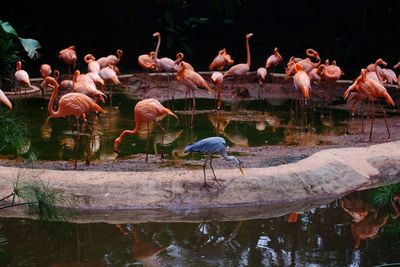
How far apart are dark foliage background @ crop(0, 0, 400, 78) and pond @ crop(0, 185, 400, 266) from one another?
9497mm

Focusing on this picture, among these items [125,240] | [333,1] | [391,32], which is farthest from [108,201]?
[333,1]

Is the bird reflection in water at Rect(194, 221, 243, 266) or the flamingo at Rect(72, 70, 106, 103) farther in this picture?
the flamingo at Rect(72, 70, 106, 103)

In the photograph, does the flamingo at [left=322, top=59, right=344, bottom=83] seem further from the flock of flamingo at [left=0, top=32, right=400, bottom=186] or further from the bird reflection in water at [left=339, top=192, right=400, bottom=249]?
the bird reflection in water at [left=339, top=192, right=400, bottom=249]

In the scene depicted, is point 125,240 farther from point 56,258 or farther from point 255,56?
point 255,56

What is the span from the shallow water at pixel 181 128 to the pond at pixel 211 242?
1785 mm

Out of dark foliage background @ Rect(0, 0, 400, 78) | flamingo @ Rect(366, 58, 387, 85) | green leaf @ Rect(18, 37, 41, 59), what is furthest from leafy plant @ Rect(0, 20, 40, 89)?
flamingo @ Rect(366, 58, 387, 85)

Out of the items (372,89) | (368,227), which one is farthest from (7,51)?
(368,227)

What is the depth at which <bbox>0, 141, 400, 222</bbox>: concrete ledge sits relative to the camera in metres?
5.58

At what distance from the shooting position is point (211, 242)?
4.97 meters

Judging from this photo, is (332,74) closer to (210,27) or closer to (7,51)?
(7,51)

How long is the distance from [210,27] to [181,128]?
909 cm

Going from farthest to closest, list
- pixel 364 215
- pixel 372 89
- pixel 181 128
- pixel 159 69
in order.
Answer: pixel 159 69 < pixel 181 128 < pixel 372 89 < pixel 364 215

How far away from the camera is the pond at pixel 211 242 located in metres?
4.52

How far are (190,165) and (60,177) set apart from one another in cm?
154
